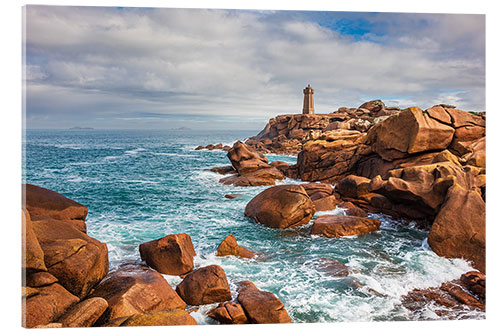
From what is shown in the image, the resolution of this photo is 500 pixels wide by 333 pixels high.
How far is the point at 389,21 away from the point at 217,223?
10309 millimetres

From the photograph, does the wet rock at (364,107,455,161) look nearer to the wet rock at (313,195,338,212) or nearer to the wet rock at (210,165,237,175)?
the wet rock at (313,195,338,212)

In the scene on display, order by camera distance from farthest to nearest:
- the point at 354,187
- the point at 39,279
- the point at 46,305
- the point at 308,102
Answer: the point at 308,102
the point at 354,187
the point at 39,279
the point at 46,305

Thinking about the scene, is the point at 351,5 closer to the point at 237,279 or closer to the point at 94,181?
the point at 237,279

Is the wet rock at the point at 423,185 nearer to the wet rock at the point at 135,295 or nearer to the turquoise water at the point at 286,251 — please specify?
the turquoise water at the point at 286,251

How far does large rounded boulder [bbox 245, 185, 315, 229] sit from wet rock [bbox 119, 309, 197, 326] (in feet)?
25.6

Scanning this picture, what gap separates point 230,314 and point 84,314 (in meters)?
2.65

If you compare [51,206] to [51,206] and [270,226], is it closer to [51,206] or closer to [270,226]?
[51,206]

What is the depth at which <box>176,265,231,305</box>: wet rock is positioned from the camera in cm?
643

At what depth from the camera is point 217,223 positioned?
516 inches

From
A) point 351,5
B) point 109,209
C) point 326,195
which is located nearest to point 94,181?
point 109,209

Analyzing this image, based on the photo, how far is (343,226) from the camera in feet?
36.6

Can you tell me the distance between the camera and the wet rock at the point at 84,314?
15.0 ft

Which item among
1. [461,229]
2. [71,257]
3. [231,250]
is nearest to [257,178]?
[231,250]

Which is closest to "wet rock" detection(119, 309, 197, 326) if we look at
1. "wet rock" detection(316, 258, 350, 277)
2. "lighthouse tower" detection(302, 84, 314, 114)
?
"wet rock" detection(316, 258, 350, 277)
